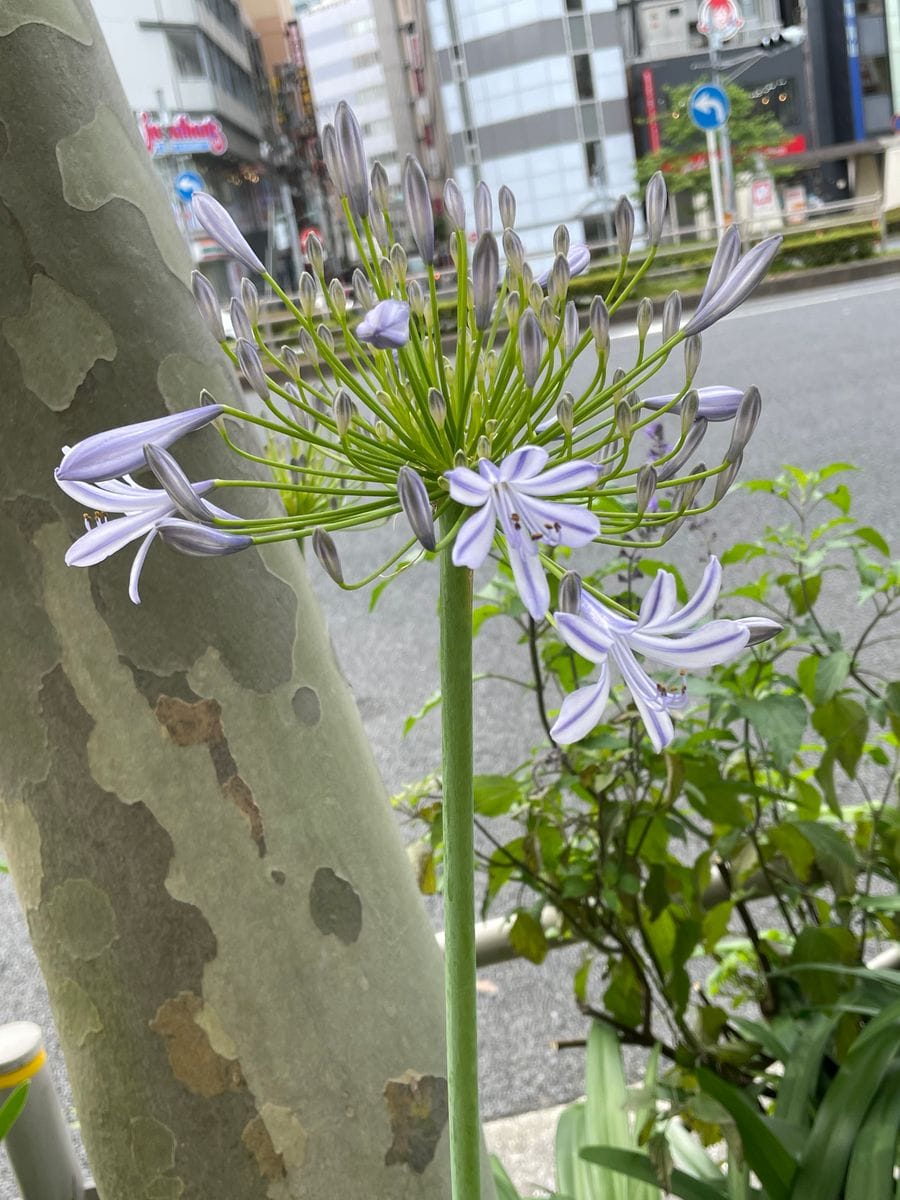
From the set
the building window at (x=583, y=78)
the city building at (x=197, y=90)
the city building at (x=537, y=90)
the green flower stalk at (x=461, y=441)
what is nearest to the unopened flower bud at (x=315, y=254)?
the green flower stalk at (x=461, y=441)

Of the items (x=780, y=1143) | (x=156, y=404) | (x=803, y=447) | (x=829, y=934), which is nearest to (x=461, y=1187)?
(x=156, y=404)

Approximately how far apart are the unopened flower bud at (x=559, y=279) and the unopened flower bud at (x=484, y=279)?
17mm

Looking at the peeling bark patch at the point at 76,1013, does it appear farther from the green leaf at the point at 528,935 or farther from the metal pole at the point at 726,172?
the metal pole at the point at 726,172

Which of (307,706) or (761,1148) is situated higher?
(307,706)

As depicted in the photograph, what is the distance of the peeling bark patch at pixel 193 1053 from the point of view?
488mm

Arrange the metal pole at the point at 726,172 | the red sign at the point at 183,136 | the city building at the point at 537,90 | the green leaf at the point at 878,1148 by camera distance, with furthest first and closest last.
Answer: the metal pole at the point at 726,172, the city building at the point at 537,90, the red sign at the point at 183,136, the green leaf at the point at 878,1148

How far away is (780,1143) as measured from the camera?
0.73m

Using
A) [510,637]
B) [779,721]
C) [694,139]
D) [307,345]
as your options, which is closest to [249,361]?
[307,345]

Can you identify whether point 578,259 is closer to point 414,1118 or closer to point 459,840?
point 459,840

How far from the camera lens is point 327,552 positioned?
326 mm

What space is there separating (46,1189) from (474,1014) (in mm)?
636

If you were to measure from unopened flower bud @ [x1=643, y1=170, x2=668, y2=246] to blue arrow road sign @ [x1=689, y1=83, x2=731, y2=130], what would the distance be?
2.08 meters

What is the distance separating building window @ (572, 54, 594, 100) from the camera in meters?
2.22

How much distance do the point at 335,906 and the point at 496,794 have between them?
39 centimetres
